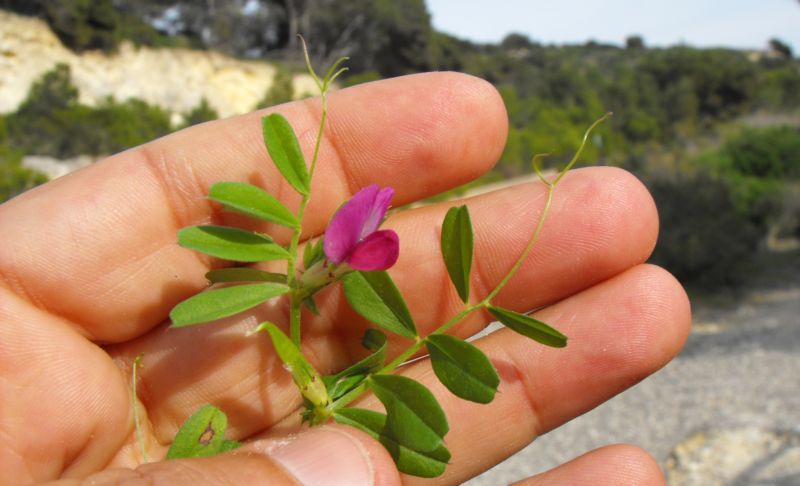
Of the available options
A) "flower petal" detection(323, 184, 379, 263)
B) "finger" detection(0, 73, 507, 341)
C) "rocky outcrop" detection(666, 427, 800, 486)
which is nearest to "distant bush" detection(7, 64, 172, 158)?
"rocky outcrop" detection(666, 427, 800, 486)

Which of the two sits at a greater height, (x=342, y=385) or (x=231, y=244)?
(x=231, y=244)

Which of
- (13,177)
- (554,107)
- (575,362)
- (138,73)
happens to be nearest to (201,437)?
(575,362)

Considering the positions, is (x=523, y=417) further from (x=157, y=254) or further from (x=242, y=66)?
(x=242, y=66)

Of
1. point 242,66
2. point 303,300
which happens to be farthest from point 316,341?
point 242,66

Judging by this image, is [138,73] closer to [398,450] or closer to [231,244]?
[231,244]

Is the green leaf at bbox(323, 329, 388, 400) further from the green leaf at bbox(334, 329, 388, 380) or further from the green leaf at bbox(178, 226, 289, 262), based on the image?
the green leaf at bbox(178, 226, 289, 262)

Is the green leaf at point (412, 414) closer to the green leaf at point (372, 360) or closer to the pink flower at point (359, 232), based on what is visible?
the green leaf at point (372, 360)

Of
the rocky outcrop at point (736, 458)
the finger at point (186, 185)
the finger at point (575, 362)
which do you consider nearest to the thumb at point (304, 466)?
the finger at point (575, 362)
